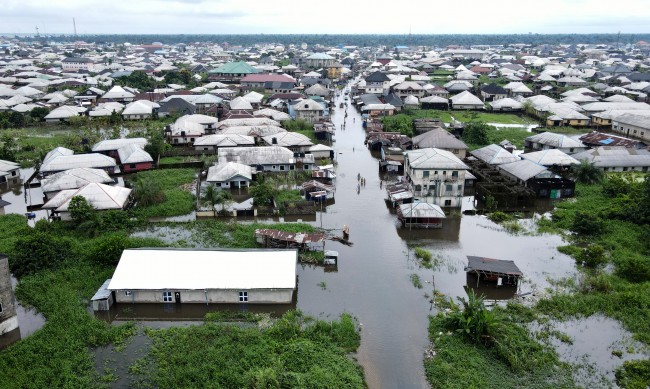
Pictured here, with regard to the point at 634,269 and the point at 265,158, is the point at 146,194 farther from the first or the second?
the point at 634,269

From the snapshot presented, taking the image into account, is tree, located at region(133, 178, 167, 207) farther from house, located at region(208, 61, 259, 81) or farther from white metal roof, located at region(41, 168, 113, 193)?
house, located at region(208, 61, 259, 81)

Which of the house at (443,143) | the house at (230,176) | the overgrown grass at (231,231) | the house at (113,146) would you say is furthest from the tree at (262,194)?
the house at (113,146)

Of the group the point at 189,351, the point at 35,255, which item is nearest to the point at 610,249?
the point at 189,351

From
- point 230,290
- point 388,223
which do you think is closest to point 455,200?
point 388,223

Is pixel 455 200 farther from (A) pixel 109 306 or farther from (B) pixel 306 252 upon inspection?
(A) pixel 109 306

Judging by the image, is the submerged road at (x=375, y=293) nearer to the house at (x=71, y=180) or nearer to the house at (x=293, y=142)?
the house at (x=293, y=142)
